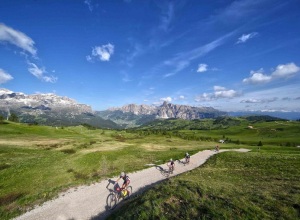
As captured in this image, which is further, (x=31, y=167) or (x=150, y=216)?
(x=31, y=167)

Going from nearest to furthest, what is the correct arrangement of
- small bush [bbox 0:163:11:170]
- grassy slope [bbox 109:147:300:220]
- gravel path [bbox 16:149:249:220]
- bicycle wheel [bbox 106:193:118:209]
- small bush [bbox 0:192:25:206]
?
grassy slope [bbox 109:147:300:220] → gravel path [bbox 16:149:249:220] → bicycle wheel [bbox 106:193:118:209] → small bush [bbox 0:192:25:206] → small bush [bbox 0:163:11:170]

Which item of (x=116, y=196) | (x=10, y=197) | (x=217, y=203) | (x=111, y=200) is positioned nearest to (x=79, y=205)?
(x=111, y=200)

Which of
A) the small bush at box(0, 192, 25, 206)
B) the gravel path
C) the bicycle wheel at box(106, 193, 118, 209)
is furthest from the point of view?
the small bush at box(0, 192, 25, 206)

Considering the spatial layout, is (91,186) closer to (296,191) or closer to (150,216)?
(150,216)

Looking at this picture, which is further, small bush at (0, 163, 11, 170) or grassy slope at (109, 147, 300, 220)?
small bush at (0, 163, 11, 170)

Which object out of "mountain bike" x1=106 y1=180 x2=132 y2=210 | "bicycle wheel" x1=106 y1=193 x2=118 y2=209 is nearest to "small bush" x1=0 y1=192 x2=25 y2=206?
"bicycle wheel" x1=106 y1=193 x2=118 y2=209

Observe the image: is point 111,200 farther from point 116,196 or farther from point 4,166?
point 4,166

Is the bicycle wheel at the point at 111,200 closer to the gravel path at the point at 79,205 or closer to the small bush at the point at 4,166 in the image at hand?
the gravel path at the point at 79,205

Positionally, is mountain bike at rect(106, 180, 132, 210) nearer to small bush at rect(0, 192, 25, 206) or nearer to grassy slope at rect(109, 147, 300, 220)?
grassy slope at rect(109, 147, 300, 220)

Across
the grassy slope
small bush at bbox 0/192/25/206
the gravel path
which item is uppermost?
the grassy slope

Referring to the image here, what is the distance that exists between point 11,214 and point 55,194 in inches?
193

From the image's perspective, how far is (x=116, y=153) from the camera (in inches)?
2340

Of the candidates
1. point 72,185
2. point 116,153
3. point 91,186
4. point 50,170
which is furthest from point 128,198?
point 116,153

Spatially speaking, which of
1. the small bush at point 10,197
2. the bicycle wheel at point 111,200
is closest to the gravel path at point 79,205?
the bicycle wheel at point 111,200
